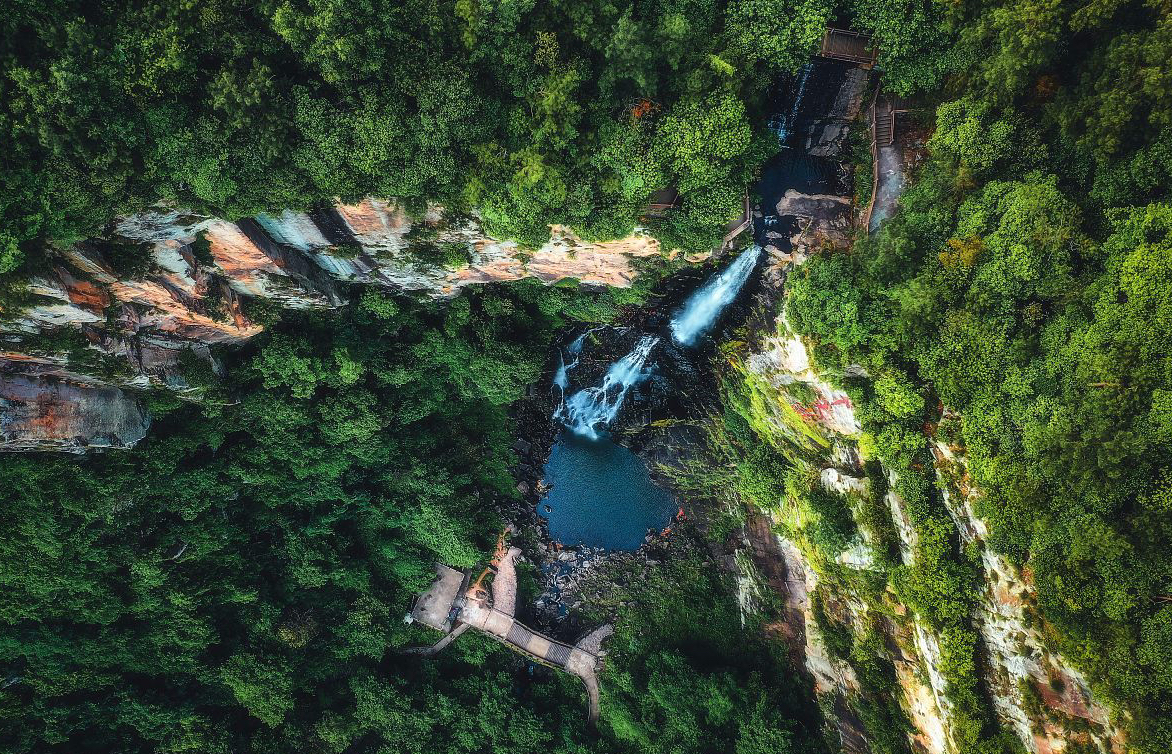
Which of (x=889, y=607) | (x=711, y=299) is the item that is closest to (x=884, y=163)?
(x=711, y=299)

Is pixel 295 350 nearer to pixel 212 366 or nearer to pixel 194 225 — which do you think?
pixel 212 366

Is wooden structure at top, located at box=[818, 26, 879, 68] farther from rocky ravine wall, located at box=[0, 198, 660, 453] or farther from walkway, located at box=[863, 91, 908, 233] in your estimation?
rocky ravine wall, located at box=[0, 198, 660, 453]

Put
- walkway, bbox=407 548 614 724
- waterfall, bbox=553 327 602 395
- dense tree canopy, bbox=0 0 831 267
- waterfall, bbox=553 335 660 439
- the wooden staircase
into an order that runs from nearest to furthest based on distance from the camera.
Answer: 1. dense tree canopy, bbox=0 0 831 267
2. the wooden staircase
3. waterfall, bbox=553 335 660 439
4. waterfall, bbox=553 327 602 395
5. walkway, bbox=407 548 614 724

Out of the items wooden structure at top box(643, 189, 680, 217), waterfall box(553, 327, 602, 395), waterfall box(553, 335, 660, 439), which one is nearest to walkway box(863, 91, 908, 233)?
wooden structure at top box(643, 189, 680, 217)

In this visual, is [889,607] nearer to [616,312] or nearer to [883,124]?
[616,312]

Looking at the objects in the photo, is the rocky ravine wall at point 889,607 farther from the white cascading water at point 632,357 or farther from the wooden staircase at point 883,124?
the wooden staircase at point 883,124

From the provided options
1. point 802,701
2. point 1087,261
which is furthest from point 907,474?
point 802,701

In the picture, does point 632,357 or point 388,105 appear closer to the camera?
point 388,105
